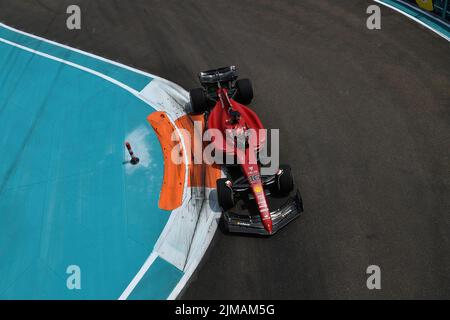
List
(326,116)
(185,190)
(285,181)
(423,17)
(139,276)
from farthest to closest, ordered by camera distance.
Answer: (423,17) < (326,116) < (185,190) < (285,181) < (139,276)

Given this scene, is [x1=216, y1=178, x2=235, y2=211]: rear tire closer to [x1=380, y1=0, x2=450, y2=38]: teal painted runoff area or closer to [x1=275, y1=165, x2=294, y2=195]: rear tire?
[x1=275, y1=165, x2=294, y2=195]: rear tire

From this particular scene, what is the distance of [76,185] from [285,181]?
17.4 ft

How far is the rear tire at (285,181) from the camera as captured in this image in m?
8.49

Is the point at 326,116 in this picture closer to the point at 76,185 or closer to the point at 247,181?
the point at 247,181

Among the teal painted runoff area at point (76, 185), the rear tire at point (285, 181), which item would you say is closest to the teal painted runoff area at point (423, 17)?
the rear tire at point (285, 181)

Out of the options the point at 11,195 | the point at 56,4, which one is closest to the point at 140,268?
the point at 11,195

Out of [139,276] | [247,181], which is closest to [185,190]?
[247,181]

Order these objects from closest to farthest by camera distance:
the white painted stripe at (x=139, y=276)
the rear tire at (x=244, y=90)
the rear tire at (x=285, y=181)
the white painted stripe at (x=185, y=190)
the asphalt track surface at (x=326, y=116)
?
the asphalt track surface at (x=326, y=116) < the white painted stripe at (x=139, y=276) < the white painted stripe at (x=185, y=190) < the rear tire at (x=285, y=181) < the rear tire at (x=244, y=90)

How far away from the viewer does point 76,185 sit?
9.81 metres

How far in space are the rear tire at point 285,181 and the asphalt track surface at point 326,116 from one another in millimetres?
572

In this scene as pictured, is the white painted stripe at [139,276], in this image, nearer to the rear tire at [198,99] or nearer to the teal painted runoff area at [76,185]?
the teal painted runoff area at [76,185]

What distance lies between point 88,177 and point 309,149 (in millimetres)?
5738

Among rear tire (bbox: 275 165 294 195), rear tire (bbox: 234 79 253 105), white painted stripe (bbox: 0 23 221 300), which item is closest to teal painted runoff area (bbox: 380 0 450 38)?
rear tire (bbox: 234 79 253 105)
